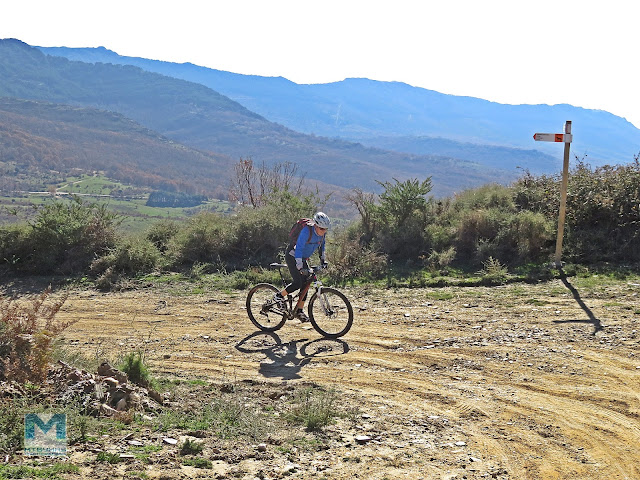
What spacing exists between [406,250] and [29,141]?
435ft

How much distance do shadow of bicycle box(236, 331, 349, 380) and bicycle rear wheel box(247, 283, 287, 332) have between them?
0.59ft

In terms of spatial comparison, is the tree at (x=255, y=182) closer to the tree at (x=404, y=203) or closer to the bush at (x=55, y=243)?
the tree at (x=404, y=203)

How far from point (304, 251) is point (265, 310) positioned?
1.38m

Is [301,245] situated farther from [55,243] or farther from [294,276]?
[55,243]

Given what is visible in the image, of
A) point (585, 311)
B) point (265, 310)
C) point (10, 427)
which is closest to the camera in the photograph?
point (10, 427)

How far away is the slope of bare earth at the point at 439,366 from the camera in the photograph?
4.89 meters

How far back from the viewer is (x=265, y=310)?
9.21m

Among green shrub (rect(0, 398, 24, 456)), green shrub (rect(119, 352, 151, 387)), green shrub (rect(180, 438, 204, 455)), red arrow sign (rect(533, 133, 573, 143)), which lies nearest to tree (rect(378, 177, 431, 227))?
red arrow sign (rect(533, 133, 573, 143))

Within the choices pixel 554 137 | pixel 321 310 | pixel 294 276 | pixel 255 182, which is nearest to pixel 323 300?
pixel 321 310

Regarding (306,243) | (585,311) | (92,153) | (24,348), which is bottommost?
(24,348)

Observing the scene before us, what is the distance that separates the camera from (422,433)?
17.9ft

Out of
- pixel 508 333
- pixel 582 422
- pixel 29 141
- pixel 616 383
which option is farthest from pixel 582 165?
pixel 29 141

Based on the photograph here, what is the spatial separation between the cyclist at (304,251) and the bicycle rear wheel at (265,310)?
0.41 metres

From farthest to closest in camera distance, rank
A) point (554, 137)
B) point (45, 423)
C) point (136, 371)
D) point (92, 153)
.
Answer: point (92, 153) → point (554, 137) → point (136, 371) → point (45, 423)
